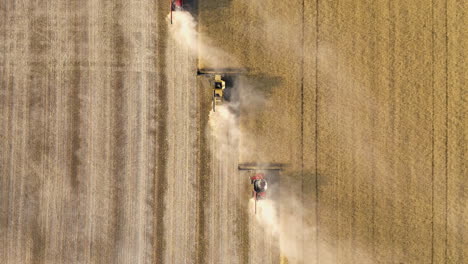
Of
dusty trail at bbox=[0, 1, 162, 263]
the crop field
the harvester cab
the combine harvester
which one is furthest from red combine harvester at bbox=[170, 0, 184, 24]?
the harvester cab

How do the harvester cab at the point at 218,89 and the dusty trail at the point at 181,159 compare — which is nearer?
the harvester cab at the point at 218,89

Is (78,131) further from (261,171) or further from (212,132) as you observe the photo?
(261,171)

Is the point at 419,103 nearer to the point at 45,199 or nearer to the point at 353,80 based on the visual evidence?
the point at 353,80

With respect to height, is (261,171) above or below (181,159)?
below

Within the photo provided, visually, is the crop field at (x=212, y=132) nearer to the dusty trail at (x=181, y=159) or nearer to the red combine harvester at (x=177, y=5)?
the dusty trail at (x=181, y=159)

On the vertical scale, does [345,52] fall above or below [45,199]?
above

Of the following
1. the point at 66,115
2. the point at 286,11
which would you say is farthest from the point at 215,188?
the point at 286,11

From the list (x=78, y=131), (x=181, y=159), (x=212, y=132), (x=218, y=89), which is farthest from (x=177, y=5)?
(x=78, y=131)

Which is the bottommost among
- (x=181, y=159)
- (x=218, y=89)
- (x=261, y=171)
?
(x=261, y=171)

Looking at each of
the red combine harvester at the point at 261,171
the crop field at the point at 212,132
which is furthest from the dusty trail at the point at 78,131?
the red combine harvester at the point at 261,171
